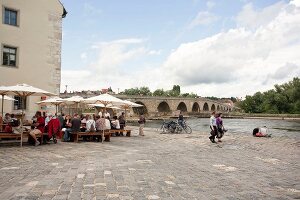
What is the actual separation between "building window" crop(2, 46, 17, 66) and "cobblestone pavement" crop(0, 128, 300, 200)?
37.2ft

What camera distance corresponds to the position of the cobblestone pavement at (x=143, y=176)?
19.7 feet

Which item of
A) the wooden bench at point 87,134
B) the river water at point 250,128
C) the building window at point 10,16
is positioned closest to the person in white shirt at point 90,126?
the wooden bench at point 87,134

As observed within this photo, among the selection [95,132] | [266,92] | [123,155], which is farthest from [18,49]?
[266,92]

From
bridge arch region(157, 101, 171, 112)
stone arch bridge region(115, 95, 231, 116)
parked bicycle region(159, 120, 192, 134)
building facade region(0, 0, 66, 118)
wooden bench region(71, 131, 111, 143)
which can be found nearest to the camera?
wooden bench region(71, 131, 111, 143)

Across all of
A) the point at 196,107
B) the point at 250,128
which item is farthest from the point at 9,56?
the point at 196,107

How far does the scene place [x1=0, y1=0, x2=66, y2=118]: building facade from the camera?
68.3 ft

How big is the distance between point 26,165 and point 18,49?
14.8 m

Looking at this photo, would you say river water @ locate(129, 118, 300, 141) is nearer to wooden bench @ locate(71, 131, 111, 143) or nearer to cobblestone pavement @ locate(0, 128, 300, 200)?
wooden bench @ locate(71, 131, 111, 143)

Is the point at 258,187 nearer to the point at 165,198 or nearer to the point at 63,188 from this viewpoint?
the point at 165,198

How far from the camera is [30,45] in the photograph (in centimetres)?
2197

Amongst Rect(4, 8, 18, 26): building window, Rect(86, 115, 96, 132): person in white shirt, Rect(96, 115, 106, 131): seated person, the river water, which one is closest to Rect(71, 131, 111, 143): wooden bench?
Rect(96, 115, 106, 131): seated person

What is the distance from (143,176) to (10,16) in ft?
58.2

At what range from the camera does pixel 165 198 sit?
225 inches

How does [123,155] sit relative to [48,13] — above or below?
below
